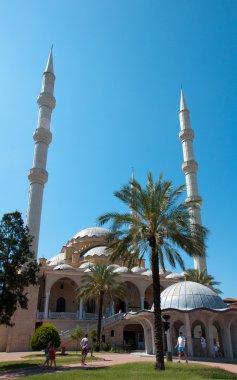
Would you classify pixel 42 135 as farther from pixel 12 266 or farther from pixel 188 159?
pixel 12 266

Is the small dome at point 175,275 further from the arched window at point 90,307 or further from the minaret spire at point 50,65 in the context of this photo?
the minaret spire at point 50,65

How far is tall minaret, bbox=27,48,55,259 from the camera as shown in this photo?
36.9 meters

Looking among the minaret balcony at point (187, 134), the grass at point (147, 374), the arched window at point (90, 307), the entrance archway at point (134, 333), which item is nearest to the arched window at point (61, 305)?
the arched window at point (90, 307)

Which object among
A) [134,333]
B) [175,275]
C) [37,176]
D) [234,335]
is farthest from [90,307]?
[234,335]

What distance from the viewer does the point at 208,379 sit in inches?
486

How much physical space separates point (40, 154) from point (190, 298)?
2530 cm

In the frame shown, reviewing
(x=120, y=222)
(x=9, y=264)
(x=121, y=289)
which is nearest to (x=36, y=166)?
(x=121, y=289)

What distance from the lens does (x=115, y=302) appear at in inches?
1598

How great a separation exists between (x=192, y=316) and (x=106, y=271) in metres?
11.5

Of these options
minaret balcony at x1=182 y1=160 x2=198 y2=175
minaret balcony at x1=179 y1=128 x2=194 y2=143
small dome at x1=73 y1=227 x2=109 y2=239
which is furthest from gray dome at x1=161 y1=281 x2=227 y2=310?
small dome at x1=73 y1=227 x2=109 y2=239

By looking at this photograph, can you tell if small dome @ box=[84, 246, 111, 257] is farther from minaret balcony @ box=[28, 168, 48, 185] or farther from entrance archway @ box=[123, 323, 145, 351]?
minaret balcony @ box=[28, 168, 48, 185]

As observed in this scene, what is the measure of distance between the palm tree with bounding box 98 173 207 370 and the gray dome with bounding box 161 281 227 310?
5.62 metres

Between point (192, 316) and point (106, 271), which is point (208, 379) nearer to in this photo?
point (192, 316)

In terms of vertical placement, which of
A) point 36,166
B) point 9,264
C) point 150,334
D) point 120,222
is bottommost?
point 150,334
